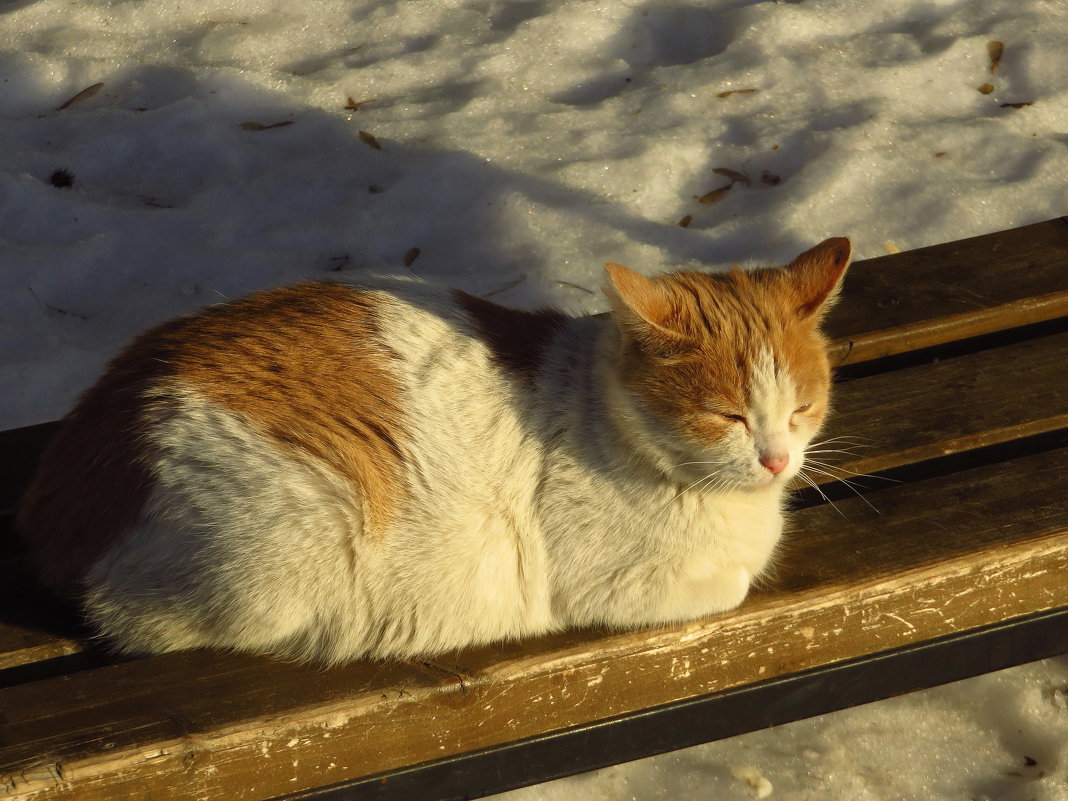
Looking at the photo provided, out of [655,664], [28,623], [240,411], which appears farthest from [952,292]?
[28,623]

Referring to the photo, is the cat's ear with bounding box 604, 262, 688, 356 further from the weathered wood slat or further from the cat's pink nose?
the weathered wood slat

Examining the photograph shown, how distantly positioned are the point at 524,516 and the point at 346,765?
1.89 ft

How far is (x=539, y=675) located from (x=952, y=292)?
5.16ft

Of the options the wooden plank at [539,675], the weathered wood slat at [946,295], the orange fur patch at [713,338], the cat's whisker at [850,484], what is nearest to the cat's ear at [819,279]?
the orange fur patch at [713,338]

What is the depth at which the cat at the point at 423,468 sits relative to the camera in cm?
194

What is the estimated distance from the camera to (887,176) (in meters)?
Result: 3.61

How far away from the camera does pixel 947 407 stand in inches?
99.0

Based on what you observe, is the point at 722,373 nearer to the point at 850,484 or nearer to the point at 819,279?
the point at 819,279

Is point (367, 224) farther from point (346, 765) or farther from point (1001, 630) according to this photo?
point (1001, 630)

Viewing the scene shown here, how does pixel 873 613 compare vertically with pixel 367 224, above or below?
below

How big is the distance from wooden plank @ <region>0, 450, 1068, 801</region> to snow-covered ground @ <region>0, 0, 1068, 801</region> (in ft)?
4.28

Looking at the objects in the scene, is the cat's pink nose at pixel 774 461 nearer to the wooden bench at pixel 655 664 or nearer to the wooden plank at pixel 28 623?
the wooden bench at pixel 655 664

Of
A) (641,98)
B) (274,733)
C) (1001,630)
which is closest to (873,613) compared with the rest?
Result: (1001,630)

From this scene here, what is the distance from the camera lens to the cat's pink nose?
1959mm
